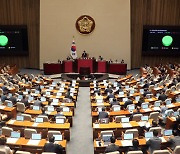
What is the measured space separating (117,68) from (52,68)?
580cm

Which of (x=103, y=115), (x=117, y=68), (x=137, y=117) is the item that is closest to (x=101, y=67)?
(x=117, y=68)

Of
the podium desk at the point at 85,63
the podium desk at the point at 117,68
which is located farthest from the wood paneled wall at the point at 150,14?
the podium desk at the point at 85,63

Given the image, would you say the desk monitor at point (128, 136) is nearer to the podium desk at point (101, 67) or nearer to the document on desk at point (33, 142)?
the document on desk at point (33, 142)

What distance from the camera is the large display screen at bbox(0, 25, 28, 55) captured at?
2578 cm

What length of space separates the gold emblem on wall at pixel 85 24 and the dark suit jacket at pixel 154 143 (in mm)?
18670

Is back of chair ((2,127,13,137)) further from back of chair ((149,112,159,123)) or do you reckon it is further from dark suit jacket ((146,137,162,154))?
back of chair ((149,112,159,123))

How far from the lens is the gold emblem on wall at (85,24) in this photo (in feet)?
84.8

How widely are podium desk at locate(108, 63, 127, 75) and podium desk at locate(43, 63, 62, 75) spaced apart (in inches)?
179

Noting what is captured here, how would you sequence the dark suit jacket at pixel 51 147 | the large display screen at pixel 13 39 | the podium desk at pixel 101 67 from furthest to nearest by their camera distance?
1. the large display screen at pixel 13 39
2. the podium desk at pixel 101 67
3. the dark suit jacket at pixel 51 147

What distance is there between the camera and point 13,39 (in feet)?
84.8

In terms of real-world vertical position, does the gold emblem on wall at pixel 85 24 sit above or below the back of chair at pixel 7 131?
above

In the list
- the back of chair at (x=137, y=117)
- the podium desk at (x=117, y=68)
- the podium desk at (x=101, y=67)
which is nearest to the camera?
the back of chair at (x=137, y=117)

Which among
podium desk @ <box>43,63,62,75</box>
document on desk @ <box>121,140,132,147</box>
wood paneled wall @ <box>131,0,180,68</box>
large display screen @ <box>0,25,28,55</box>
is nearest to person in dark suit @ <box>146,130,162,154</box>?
document on desk @ <box>121,140,132,147</box>

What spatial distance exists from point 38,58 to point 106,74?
7491 millimetres
